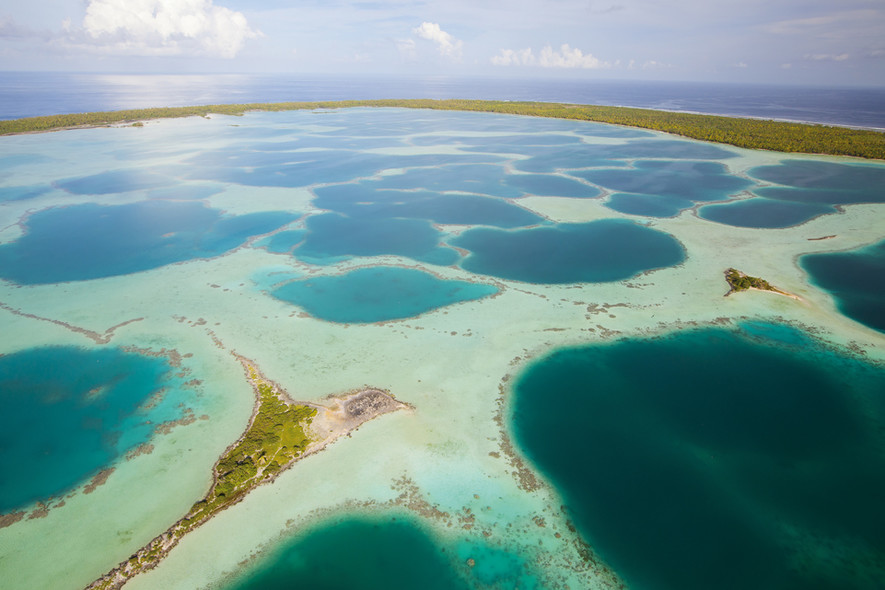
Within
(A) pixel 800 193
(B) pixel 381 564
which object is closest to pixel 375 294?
(B) pixel 381 564

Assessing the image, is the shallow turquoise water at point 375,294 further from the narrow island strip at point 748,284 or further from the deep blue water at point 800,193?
the deep blue water at point 800,193

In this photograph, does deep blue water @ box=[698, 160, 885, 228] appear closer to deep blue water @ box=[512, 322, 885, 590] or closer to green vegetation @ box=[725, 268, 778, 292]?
green vegetation @ box=[725, 268, 778, 292]

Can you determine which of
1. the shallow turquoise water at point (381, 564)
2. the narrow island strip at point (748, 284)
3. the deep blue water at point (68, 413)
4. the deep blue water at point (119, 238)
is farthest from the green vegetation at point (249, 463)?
the narrow island strip at point (748, 284)

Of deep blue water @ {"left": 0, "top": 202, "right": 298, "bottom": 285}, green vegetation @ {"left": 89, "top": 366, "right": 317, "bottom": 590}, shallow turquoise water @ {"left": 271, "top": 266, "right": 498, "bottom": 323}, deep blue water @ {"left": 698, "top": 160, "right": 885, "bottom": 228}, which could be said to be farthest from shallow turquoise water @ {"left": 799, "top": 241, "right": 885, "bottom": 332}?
deep blue water @ {"left": 0, "top": 202, "right": 298, "bottom": 285}

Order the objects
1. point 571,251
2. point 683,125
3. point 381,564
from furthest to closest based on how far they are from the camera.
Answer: point 683,125 < point 571,251 < point 381,564

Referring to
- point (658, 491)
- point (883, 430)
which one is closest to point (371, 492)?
point (658, 491)

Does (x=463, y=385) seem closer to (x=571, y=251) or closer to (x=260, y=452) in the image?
(x=260, y=452)
